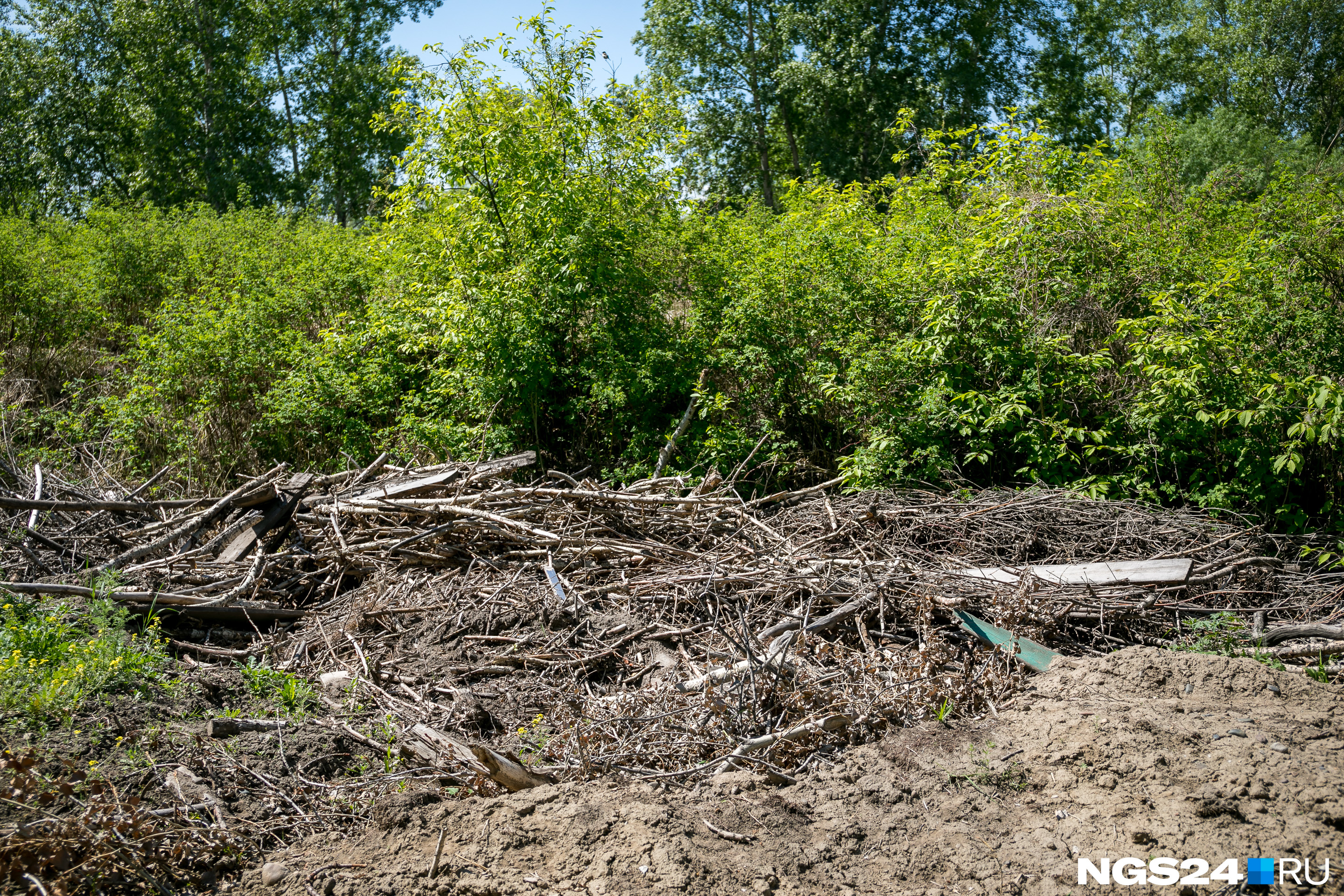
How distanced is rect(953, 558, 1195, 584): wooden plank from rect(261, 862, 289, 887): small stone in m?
4.00

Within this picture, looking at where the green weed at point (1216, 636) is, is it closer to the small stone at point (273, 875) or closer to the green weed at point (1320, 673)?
the green weed at point (1320, 673)

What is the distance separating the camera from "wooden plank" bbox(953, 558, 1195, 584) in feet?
17.2

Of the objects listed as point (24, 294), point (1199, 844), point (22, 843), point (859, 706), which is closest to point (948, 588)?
point (859, 706)

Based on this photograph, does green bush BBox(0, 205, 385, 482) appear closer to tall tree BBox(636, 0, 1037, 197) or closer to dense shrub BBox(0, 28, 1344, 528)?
dense shrub BBox(0, 28, 1344, 528)

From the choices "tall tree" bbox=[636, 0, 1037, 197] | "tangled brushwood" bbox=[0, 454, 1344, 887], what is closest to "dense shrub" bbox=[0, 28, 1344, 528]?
"tangled brushwood" bbox=[0, 454, 1344, 887]

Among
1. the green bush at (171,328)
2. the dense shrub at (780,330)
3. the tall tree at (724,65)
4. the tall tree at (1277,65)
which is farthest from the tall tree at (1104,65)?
the green bush at (171,328)

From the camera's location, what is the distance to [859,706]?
13.3 ft

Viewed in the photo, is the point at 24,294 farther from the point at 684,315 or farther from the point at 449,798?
the point at 449,798

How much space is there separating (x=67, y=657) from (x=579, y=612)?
2640 mm

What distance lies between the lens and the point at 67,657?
13.5 ft

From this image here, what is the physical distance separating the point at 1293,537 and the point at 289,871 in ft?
21.5

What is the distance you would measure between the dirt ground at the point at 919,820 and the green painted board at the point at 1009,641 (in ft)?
2.38

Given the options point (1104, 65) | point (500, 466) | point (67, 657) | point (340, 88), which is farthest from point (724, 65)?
point (67, 657)

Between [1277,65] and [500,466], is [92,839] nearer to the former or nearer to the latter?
[500,466]
